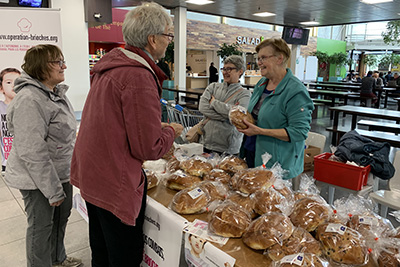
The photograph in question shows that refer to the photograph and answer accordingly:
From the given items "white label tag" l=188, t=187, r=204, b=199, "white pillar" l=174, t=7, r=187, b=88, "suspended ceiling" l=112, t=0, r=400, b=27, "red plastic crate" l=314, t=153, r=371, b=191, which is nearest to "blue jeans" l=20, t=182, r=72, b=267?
"white label tag" l=188, t=187, r=204, b=199

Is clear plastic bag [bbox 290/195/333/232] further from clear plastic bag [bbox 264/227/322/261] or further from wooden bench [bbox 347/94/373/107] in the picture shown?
wooden bench [bbox 347/94/373/107]

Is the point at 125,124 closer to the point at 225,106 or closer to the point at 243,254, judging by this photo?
the point at 243,254

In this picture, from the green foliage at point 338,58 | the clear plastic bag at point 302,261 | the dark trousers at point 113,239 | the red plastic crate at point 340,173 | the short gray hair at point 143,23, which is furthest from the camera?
the green foliage at point 338,58

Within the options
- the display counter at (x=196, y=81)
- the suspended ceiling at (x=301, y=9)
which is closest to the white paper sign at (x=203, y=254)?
the suspended ceiling at (x=301, y=9)

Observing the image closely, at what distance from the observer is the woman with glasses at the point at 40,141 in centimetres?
167

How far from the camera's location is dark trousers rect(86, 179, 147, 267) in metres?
1.36

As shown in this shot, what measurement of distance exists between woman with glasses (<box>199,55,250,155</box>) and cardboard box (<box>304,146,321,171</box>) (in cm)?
113

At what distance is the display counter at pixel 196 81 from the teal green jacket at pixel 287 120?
10.6 meters

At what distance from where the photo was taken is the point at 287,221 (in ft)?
3.98

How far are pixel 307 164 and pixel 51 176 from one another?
9.25 ft

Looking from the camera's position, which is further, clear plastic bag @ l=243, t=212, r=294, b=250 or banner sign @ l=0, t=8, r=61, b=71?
banner sign @ l=0, t=8, r=61, b=71

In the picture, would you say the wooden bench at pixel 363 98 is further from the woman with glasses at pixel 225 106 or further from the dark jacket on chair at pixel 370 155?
the woman with glasses at pixel 225 106

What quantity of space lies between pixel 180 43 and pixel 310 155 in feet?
19.8

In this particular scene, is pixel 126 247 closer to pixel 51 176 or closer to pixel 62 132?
pixel 51 176
